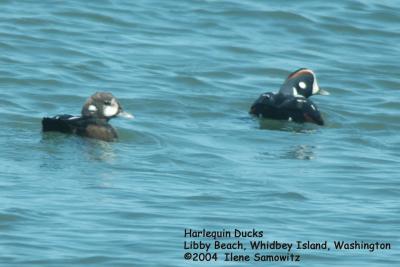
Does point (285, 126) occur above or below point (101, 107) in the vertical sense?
below

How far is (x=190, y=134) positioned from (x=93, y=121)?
5.23 feet

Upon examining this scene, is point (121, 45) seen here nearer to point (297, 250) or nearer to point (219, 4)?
point (219, 4)

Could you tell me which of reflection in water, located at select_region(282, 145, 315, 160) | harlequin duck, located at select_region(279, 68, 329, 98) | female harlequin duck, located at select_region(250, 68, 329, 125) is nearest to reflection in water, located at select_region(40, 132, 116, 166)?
reflection in water, located at select_region(282, 145, 315, 160)

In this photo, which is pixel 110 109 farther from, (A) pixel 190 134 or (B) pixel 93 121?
(A) pixel 190 134

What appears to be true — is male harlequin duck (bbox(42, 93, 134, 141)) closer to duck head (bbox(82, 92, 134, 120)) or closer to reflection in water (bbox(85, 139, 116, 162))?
duck head (bbox(82, 92, 134, 120))

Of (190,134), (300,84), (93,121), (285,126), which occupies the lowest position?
(285,126)

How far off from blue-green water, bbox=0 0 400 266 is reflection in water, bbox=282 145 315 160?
0.02 metres

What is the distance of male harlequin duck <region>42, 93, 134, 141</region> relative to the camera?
17.0 metres

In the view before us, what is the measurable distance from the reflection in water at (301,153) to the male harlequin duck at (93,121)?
75.7 inches

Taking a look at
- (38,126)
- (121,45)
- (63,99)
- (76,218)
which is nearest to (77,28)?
(121,45)

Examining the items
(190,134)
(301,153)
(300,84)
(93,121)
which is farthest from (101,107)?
(300,84)

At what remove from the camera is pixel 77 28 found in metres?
25.6

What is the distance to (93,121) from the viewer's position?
17141mm

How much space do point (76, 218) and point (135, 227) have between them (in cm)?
53
